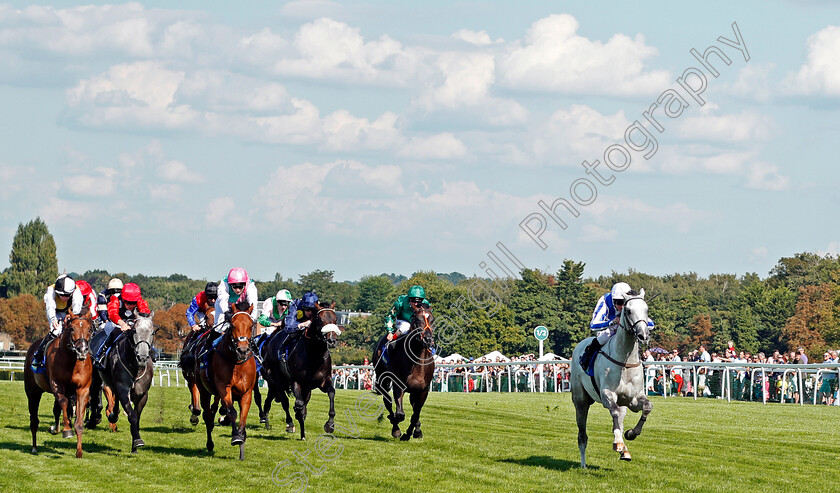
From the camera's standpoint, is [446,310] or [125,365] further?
[446,310]

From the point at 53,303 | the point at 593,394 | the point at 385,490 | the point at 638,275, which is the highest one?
the point at 638,275

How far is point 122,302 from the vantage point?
1639 centimetres

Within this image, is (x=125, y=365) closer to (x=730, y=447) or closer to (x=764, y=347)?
(x=730, y=447)

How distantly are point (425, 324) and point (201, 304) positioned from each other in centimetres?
471

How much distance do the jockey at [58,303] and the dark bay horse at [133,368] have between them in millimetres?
832

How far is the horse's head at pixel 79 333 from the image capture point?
540 inches

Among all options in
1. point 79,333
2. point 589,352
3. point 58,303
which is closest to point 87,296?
point 58,303

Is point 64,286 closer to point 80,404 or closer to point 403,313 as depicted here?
point 80,404

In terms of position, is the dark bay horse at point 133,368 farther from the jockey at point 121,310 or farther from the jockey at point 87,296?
the jockey at point 87,296

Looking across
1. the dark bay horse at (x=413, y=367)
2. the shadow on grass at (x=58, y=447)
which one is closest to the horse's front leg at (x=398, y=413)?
the dark bay horse at (x=413, y=367)

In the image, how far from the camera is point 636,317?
11391mm

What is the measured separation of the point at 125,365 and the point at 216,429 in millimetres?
2678

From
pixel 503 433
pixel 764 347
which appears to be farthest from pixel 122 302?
pixel 764 347

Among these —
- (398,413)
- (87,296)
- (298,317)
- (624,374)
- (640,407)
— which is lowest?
(398,413)
